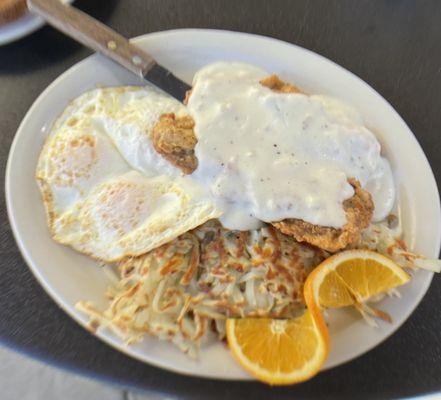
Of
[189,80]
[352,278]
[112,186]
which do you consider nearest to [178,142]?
[112,186]

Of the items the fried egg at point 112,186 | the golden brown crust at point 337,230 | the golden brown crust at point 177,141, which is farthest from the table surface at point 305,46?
the golden brown crust at point 177,141

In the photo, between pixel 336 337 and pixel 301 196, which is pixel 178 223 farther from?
pixel 336 337

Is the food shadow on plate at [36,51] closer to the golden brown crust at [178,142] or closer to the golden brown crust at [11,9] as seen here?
the golden brown crust at [11,9]

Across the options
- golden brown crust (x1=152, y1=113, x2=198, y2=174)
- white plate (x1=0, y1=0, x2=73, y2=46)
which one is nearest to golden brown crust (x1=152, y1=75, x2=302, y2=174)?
golden brown crust (x1=152, y1=113, x2=198, y2=174)

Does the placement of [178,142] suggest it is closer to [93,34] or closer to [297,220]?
[297,220]

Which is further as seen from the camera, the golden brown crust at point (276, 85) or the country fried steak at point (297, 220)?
the golden brown crust at point (276, 85)

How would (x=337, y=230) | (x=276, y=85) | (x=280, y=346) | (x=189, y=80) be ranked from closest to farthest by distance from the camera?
1. (x=280, y=346)
2. (x=337, y=230)
3. (x=276, y=85)
4. (x=189, y=80)

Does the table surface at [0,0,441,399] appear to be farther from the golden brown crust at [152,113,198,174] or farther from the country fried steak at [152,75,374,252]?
the golden brown crust at [152,113,198,174]
